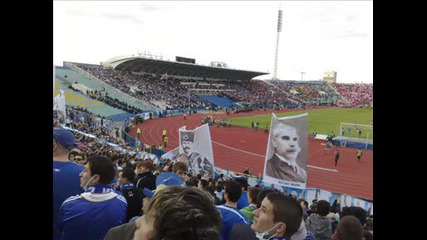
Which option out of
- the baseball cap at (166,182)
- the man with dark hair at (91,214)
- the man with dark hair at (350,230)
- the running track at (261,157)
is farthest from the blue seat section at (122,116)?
the man with dark hair at (350,230)

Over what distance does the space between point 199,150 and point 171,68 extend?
49541 millimetres

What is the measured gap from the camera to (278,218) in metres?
2.79

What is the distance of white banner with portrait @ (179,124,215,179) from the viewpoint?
8820 millimetres

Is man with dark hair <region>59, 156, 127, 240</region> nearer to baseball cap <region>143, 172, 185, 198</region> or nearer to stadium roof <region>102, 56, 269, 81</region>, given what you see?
baseball cap <region>143, 172, 185, 198</region>

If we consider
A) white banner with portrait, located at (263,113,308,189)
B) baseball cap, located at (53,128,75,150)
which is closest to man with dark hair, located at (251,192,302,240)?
baseball cap, located at (53,128,75,150)

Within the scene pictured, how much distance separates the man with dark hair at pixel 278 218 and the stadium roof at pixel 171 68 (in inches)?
1925

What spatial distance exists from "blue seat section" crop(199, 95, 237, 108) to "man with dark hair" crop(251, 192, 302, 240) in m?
51.9

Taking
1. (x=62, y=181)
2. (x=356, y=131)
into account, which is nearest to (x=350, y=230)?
(x=62, y=181)

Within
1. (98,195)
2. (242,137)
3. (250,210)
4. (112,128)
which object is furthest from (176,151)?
(242,137)

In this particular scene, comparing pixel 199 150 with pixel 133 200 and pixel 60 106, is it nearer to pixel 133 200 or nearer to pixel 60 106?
pixel 133 200
